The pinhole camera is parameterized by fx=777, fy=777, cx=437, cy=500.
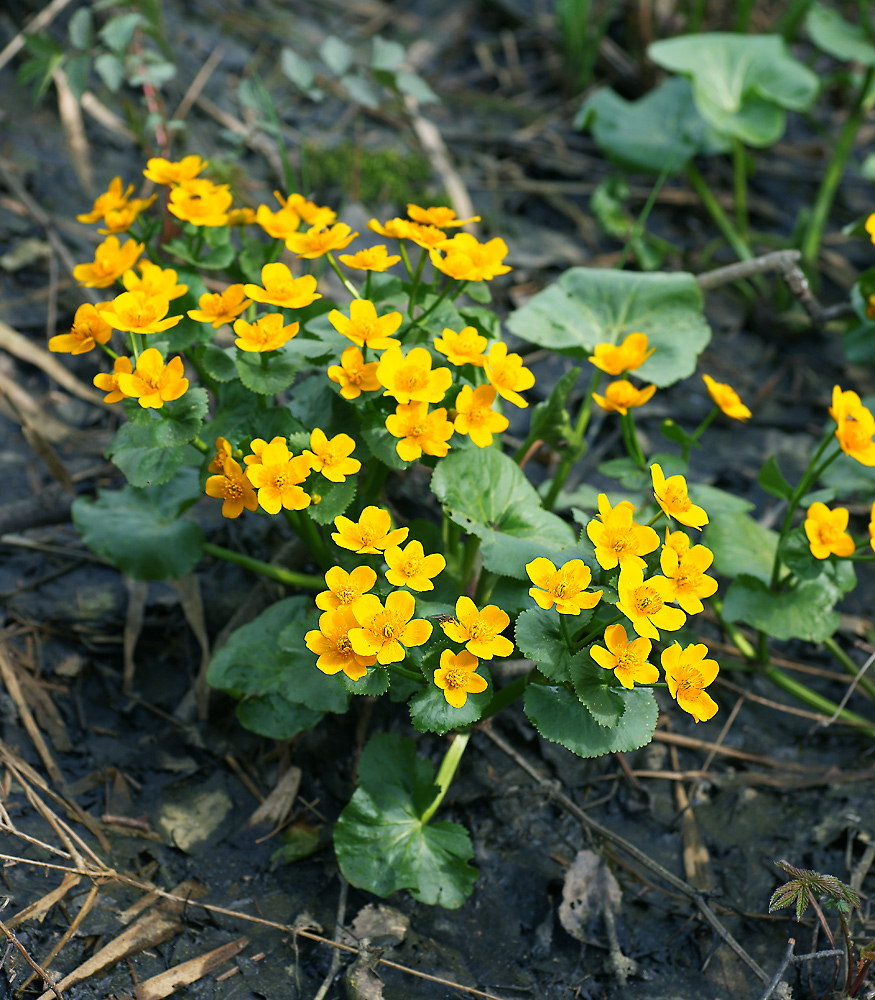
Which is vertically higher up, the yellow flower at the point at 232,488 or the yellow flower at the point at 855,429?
the yellow flower at the point at 232,488

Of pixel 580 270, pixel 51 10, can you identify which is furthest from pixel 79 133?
pixel 580 270

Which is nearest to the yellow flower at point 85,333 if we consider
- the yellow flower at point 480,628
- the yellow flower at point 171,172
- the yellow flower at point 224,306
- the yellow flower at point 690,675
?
the yellow flower at point 224,306

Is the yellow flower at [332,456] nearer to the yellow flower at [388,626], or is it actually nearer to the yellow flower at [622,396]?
the yellow flower at [388,626]

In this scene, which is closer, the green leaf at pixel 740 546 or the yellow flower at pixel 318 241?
the yellow flower at pixel 318 241

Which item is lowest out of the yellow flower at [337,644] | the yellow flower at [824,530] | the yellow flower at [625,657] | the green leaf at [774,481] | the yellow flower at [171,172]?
the green leaf at [774,481]

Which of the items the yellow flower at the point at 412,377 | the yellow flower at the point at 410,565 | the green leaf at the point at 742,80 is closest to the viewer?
the yellow flower at the point at 410,565

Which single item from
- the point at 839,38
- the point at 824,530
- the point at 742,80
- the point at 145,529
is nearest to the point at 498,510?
the point at 824,530

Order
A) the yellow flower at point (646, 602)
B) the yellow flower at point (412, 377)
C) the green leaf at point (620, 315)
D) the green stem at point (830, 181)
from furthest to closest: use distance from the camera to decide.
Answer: the green stem at point (830, 181) < the green leaf at point (620, 315) < the yellow flower at point (412, 377) < the yellow flower at point (646, 602)

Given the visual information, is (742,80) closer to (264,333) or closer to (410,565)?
(264,333)
